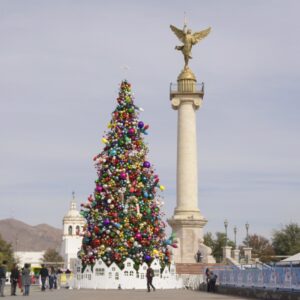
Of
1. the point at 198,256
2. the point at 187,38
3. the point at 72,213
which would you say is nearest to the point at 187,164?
the point at 198,256

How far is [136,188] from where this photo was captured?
123 feet

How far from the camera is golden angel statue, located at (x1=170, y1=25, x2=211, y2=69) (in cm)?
5684

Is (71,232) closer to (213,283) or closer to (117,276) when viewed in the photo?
(117,276)

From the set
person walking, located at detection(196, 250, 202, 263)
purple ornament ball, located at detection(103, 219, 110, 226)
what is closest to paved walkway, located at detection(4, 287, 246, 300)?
purple ornament ball, located at detection(103, 219, 110, 226)

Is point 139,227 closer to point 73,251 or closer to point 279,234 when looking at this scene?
point 279,234

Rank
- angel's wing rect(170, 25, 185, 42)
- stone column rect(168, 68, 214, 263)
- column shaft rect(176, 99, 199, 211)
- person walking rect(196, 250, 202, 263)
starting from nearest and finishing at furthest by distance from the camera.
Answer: person walking rect(196, 250, 202, 263), stone column rect(168, 68, 214, 263), column shaft rect(176, 99, 199, 211), angel's wing rect(170, 25, 185, 42)

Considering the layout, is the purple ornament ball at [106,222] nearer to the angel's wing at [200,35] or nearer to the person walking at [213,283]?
the person walking at [213,283]

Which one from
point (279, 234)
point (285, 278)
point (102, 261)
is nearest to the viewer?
point (285, 278)

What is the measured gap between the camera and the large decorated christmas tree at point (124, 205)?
36.7m

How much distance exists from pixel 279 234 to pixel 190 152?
31.6 metres

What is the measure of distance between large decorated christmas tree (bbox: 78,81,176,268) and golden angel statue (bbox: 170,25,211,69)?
19.2 metres

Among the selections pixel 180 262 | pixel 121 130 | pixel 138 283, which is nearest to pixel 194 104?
pixel 180 262

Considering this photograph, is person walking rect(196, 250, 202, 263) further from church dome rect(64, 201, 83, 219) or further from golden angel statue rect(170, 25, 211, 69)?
church dome rect(64, 201, 83, 219)

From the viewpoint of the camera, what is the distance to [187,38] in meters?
56.8
